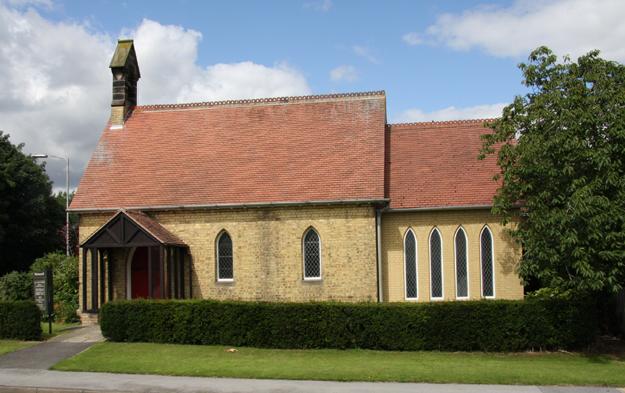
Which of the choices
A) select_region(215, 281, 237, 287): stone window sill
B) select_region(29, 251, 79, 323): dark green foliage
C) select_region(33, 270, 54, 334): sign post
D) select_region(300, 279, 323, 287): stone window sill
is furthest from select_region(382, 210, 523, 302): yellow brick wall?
select_region(29, 251, 79, 323): dark green foliage

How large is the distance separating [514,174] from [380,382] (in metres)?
7.39

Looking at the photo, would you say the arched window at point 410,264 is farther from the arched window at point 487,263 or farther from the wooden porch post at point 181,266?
the wooden porch post at point 181,266

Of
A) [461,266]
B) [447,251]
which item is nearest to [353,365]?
[447,251]

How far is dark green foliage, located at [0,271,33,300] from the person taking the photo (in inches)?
889

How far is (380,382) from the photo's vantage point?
11047 mm

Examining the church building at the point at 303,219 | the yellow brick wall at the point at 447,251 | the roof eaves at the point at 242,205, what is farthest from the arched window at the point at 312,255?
the yellow brick wall at the point at 447,251

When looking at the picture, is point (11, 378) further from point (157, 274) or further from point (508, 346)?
point (508, 346)

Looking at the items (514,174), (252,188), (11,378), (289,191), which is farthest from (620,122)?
(11,378)

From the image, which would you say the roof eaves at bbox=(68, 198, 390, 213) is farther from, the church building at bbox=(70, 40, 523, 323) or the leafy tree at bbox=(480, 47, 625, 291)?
the leafy tree at bbox=(480, 47, 625, 291)

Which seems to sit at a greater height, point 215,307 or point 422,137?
point 422,137

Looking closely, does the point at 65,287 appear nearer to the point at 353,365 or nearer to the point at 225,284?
the point at 225,284

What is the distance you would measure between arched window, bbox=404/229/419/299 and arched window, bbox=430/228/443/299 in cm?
59

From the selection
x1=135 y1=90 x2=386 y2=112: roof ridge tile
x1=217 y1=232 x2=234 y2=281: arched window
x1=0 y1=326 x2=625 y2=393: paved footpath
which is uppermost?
x1=135 y1=90 x2=386 y2=112: roof ridge tile

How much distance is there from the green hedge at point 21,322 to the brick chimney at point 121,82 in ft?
32.7
